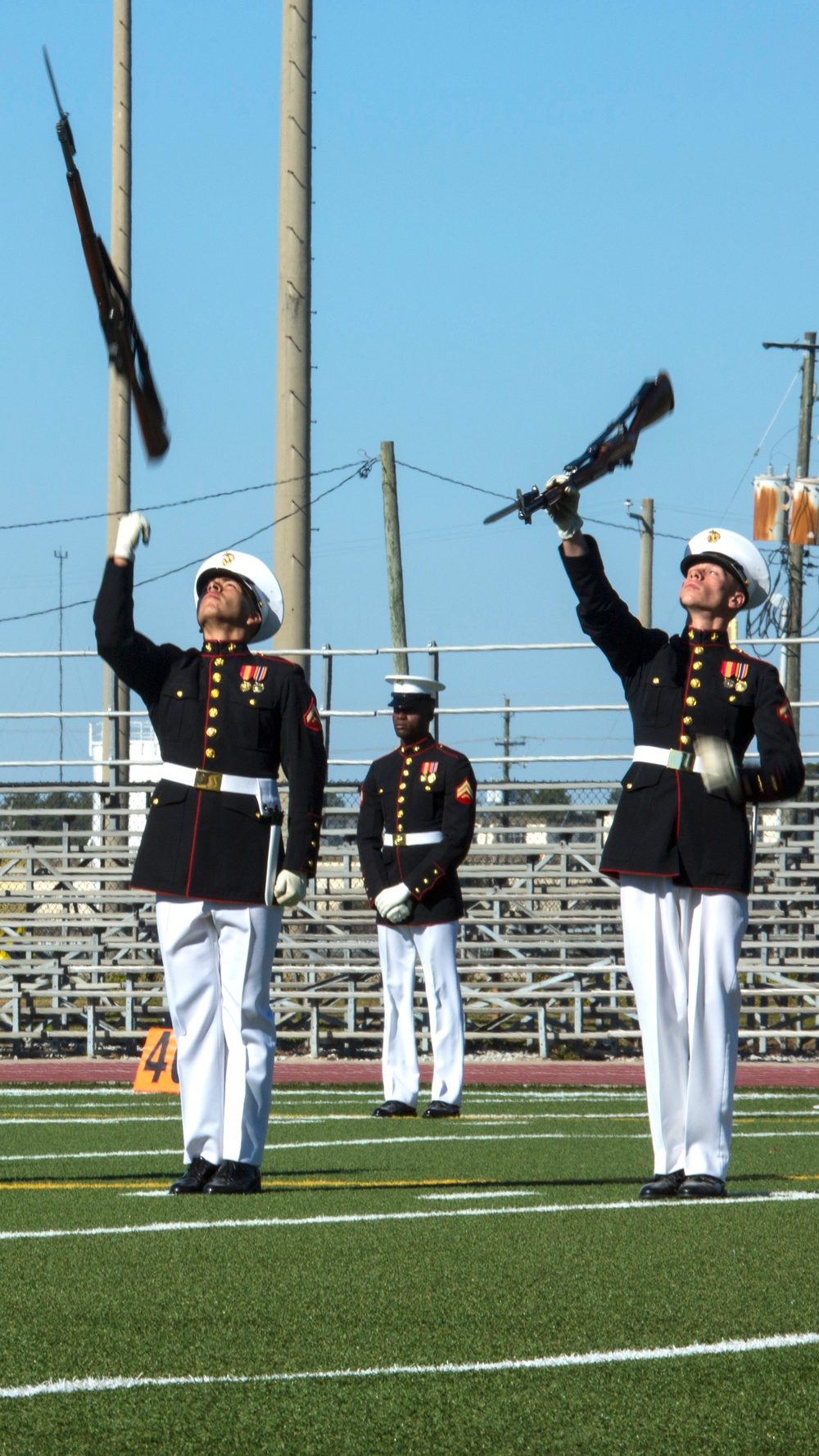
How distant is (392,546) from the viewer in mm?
25172

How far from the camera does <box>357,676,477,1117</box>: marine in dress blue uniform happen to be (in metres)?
10.5

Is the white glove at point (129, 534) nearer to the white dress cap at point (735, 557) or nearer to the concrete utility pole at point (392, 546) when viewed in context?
the white dress cap at point (735, 557)

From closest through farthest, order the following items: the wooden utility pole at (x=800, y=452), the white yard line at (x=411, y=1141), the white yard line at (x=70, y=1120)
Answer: the white yard line at (x=411, y=1141)
the white yard line at (x=70, y=1120)
the wooden utility pole at (x=800, y=452)

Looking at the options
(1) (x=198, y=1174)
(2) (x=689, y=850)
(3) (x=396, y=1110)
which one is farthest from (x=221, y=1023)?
(3) (x=396, y=1110)

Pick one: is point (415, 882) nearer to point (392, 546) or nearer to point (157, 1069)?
point (157, 1069)

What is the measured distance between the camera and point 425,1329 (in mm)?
4066

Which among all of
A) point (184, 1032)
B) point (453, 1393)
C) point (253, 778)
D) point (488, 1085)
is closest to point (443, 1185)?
point (184, 1032)

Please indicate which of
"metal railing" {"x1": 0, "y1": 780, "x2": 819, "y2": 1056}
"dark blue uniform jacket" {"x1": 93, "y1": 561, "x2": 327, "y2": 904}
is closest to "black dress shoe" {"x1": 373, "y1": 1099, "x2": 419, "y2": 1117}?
"dark blue uniform jacket" {"x1": 93, "y1": 561, "x2": 327, "y2": 904}

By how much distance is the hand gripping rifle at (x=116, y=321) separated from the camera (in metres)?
6.95

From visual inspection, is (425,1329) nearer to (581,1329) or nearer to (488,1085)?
(581,1329)

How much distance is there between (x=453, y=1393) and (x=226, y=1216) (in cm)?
241

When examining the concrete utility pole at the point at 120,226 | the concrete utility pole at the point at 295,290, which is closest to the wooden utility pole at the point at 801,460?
the concrete utility pole at the point at 120,226

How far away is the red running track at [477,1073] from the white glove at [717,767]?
292 inches

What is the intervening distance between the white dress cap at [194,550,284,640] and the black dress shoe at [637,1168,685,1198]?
2.22 metres
